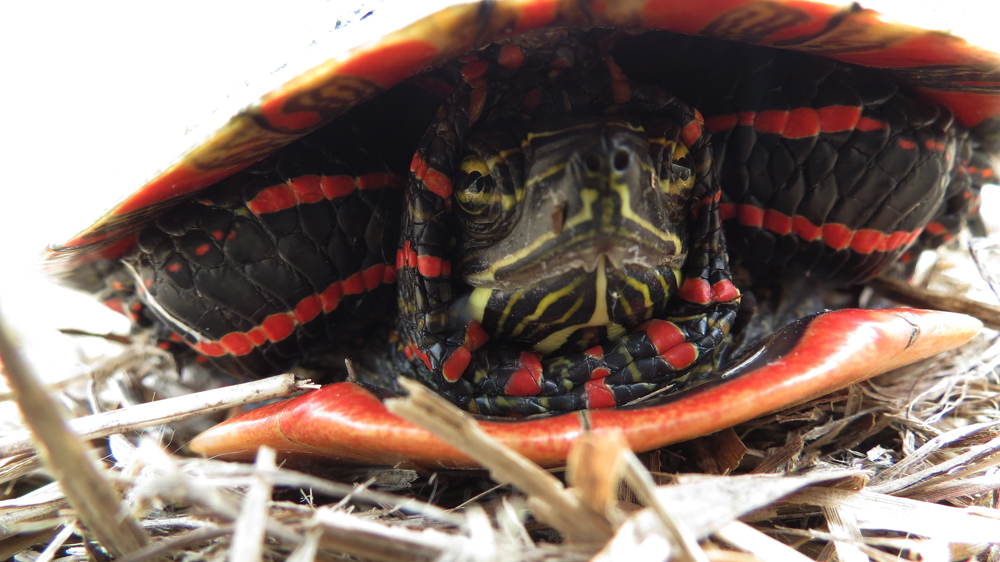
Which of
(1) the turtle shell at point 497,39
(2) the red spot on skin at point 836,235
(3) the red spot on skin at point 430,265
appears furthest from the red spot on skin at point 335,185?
(2) the red spot on skin at point 836,235

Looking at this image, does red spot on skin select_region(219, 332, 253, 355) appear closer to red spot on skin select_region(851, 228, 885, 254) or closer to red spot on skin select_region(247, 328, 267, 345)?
red spot on skin select_region(247, 328, 267, 345)

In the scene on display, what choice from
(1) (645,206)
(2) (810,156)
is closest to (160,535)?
(1) (645,206)

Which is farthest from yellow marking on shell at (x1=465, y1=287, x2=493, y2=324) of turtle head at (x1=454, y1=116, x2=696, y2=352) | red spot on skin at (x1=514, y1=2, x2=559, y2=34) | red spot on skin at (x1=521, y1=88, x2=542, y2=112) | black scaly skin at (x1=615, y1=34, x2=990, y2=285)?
black scaly skin at (x1=615, y1=34, x2=990, y2=285)

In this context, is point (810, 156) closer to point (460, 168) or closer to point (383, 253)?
point (460, 168)

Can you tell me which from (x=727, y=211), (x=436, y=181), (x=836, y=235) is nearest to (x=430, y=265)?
(x=436, y=181)

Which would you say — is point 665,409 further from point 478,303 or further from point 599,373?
point 478,303
